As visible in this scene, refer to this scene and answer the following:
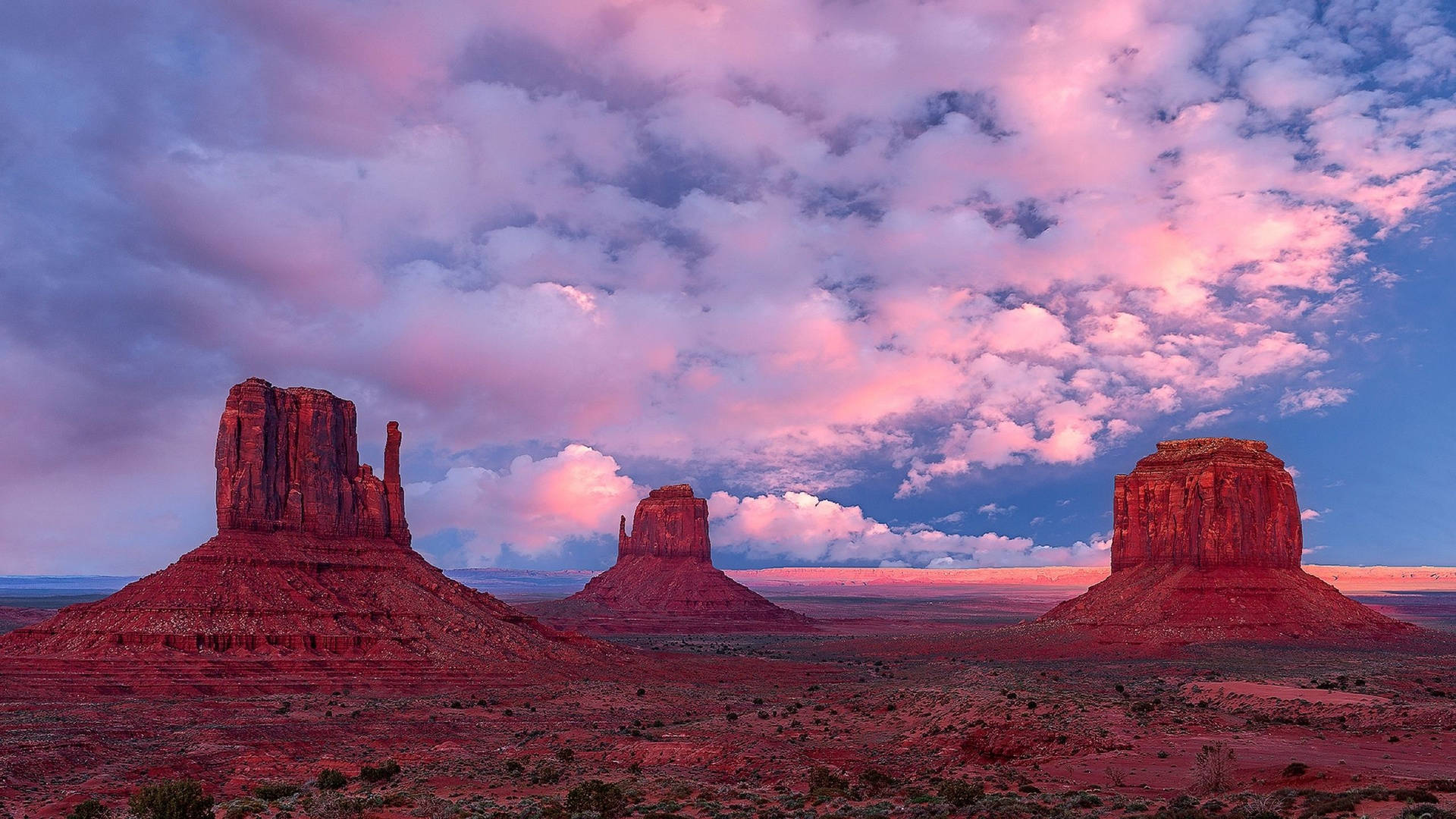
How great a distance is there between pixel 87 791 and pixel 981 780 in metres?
29.9

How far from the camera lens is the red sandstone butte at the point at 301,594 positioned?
66.6 metres

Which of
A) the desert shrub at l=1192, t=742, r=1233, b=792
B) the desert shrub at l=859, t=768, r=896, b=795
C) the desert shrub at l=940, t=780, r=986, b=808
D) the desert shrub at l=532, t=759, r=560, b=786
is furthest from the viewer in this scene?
the desert shrub at l=532, t=759, r=560, b=786

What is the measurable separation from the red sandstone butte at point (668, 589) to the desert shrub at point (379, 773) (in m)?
108

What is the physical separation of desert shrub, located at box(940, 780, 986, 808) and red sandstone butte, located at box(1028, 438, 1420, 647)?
7162 cm

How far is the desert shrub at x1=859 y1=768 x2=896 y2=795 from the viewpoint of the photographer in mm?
31516

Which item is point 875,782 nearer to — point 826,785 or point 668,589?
point 826,785

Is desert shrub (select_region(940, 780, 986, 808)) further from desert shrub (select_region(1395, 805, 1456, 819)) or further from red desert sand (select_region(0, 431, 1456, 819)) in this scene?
desert shrub (select_region(1395, 805, 1456, 819))

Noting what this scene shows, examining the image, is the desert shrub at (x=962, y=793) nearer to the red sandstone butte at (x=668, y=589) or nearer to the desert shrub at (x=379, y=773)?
the desert shrub at (x=379, y=773)

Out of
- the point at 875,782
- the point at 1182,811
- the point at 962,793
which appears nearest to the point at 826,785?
the point at 875,782

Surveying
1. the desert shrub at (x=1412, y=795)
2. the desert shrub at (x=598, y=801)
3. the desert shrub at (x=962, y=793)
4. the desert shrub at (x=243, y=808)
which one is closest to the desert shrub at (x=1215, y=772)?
the desert shrub at (x=1412, y=795)

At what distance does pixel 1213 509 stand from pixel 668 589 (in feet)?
292

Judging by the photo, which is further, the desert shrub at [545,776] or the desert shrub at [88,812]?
the desert shrub at [545,776]

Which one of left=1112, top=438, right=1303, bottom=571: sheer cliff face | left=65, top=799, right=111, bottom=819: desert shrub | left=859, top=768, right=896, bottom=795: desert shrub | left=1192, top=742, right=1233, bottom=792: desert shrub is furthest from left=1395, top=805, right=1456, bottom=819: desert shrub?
left=1112, top=438, right=1303, bottom=571: sheer cliff face

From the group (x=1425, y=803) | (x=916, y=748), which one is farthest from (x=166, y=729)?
(x=1425, y=803)
